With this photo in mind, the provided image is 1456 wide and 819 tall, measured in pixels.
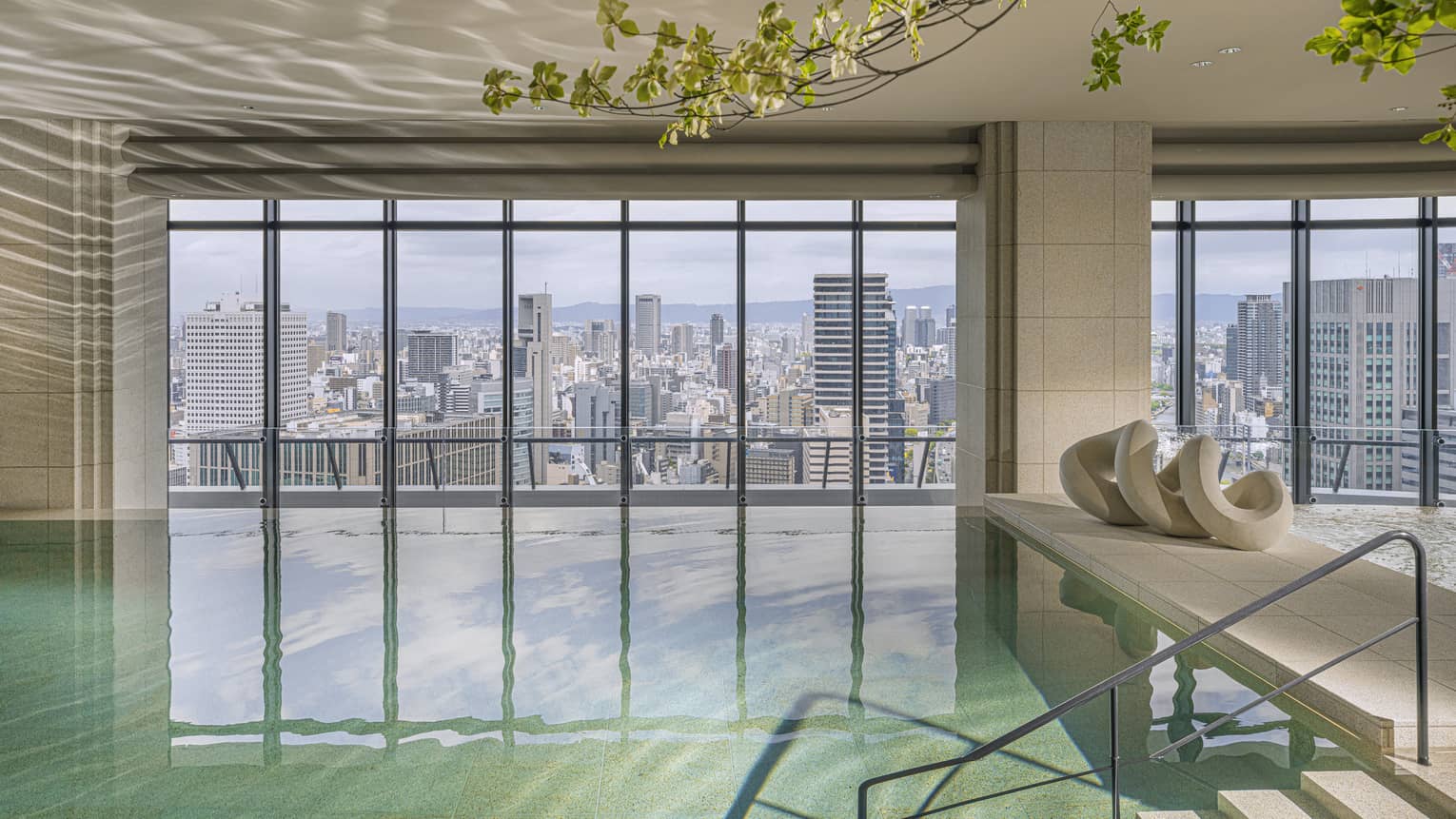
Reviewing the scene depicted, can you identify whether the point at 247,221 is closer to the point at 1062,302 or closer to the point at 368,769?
the point at 1062,302

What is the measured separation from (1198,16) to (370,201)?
852cm

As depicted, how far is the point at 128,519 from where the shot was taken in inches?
379

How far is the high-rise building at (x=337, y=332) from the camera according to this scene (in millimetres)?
12070

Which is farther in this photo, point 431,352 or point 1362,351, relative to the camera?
point 1362,351

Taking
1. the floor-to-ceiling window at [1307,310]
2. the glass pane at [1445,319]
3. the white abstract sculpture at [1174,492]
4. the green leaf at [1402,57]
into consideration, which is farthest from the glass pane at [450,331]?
the green leaf at [1402,57]

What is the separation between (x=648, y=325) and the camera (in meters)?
12.2

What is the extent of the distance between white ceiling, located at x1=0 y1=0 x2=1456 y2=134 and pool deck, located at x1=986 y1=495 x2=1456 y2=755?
335cm

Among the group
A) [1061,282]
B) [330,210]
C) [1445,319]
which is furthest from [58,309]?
[1445,319]

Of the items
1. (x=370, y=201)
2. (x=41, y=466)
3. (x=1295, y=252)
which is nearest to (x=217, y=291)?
(x=370, y=201)

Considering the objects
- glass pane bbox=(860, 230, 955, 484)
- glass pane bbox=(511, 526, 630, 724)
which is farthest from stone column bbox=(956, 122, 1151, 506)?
glass pane bbox=(511, 526, 630, 724)

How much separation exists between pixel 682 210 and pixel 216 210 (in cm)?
494

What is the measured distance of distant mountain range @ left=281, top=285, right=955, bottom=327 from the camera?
12.1m

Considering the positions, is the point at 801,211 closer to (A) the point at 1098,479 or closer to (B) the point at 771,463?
(B) the point at 771,463

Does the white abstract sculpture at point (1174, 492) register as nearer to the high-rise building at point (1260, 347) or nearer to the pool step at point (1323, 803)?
the pool step at point (1323, 803)
